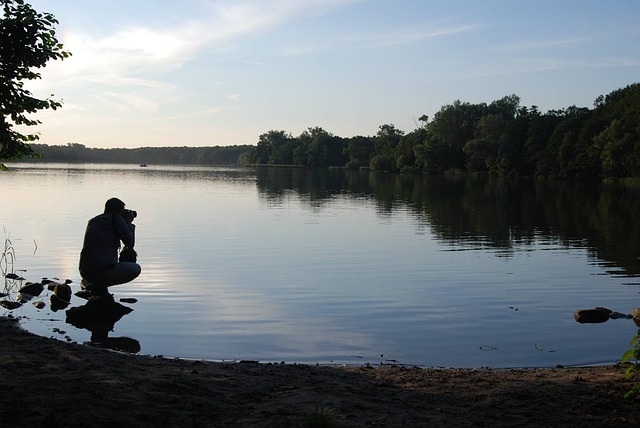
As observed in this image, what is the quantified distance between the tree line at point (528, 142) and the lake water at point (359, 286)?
65.4 metres

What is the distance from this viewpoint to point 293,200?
5078 centimetres

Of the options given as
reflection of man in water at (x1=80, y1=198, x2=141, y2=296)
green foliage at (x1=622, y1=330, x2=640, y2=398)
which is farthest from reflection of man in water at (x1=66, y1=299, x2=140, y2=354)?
green foliage at (x1=622, y1=330, x2=640, y2=398)

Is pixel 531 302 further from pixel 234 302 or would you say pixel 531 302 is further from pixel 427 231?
pixel 427 231

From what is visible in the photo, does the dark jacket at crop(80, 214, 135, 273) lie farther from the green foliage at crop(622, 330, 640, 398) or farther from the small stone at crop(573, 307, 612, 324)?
the small stone at crop(573, 307, 612, 324)

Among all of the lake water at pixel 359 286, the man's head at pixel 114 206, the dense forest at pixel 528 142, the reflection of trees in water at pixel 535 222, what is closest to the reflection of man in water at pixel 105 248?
the man's head at pixel 114 206

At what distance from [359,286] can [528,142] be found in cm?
10622

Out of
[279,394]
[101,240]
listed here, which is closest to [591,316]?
[279,394]

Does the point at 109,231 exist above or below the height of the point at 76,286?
above

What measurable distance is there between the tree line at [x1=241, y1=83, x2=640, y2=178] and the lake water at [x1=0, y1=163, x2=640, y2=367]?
6540 cm

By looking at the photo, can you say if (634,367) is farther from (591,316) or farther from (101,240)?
(101,240)

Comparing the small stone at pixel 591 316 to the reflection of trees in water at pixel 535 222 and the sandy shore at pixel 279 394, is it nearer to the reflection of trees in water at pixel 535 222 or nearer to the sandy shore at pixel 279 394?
the sandy shore at pixel 279 394

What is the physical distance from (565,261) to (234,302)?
39.3ft

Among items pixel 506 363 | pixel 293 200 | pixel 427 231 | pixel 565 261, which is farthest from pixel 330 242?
pixel 293 200

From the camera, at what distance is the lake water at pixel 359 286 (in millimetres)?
11000
